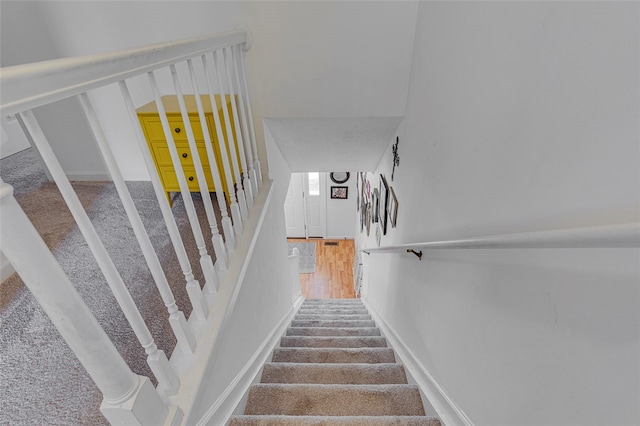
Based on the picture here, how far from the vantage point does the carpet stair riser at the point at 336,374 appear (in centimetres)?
187

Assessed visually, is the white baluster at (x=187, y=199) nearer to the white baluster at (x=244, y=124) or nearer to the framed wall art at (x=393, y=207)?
the white baluster at (x=244, y=124)

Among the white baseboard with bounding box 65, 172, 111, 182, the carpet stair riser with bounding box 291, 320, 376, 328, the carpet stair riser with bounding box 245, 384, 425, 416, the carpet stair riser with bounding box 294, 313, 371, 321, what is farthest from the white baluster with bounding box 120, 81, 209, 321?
the carpet stair riser with bounding box 294, 313, 371, 321

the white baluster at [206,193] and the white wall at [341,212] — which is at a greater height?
the white baluster at [206,193]

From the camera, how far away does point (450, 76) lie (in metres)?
1.35

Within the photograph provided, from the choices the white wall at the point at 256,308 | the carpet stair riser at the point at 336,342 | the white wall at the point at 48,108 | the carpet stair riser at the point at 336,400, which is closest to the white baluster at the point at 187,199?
the white wall at the point at 256,308

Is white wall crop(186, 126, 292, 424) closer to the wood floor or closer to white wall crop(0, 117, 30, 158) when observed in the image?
white wall crop(0, 117, 30, 158)

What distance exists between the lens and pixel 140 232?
0.86 metres

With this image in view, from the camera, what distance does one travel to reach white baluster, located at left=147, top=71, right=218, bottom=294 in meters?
0.98

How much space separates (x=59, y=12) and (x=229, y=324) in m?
2.13

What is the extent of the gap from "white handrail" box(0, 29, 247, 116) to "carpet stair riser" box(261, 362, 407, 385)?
1703 millimetres

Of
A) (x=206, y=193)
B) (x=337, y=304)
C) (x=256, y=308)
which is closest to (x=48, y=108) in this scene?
(x=206, y=193)

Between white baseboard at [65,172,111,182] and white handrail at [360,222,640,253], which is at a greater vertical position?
white handrail at [360,222,640,253]

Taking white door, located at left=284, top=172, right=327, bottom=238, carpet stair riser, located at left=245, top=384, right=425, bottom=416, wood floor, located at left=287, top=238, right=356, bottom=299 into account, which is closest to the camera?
carpet stair riser, located at left=245, top=384, right=425, bottom=416

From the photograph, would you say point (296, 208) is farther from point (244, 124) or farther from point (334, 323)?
point (244, 124)
